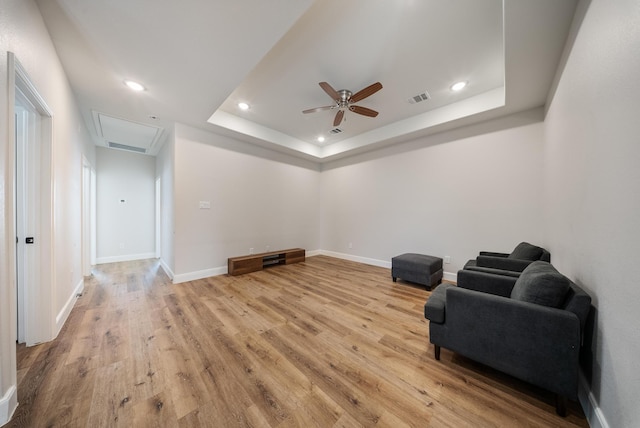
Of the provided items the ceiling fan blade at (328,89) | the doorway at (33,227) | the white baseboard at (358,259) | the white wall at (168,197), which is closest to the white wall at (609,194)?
the ceiling fan blade at (328,89)

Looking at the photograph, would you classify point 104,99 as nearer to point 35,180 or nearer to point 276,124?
point 35,180

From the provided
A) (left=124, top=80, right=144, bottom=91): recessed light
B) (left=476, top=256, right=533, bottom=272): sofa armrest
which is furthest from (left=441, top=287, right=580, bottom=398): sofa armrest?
(left=124, top=80, right=144, bottom=91): recessed light

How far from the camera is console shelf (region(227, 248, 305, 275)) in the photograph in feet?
13.7

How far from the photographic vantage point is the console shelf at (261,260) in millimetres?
4176

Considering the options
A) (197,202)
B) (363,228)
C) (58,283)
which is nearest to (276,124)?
(197,202)

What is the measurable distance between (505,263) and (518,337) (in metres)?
1.50

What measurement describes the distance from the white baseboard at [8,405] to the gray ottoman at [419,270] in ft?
13.0

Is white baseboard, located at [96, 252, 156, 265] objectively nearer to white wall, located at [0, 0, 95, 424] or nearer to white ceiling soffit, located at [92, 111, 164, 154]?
white wall, located at [0, 0, 95, 424]

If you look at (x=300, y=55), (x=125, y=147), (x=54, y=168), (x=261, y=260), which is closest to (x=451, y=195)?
(x=300, y=55)

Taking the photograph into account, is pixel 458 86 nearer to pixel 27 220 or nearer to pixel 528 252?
pixel 528 252

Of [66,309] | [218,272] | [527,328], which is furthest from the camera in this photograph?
[218,272]

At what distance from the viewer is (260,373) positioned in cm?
164

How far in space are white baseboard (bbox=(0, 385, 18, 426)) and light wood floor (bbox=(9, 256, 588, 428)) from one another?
51mm

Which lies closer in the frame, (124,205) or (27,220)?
(27,220)
